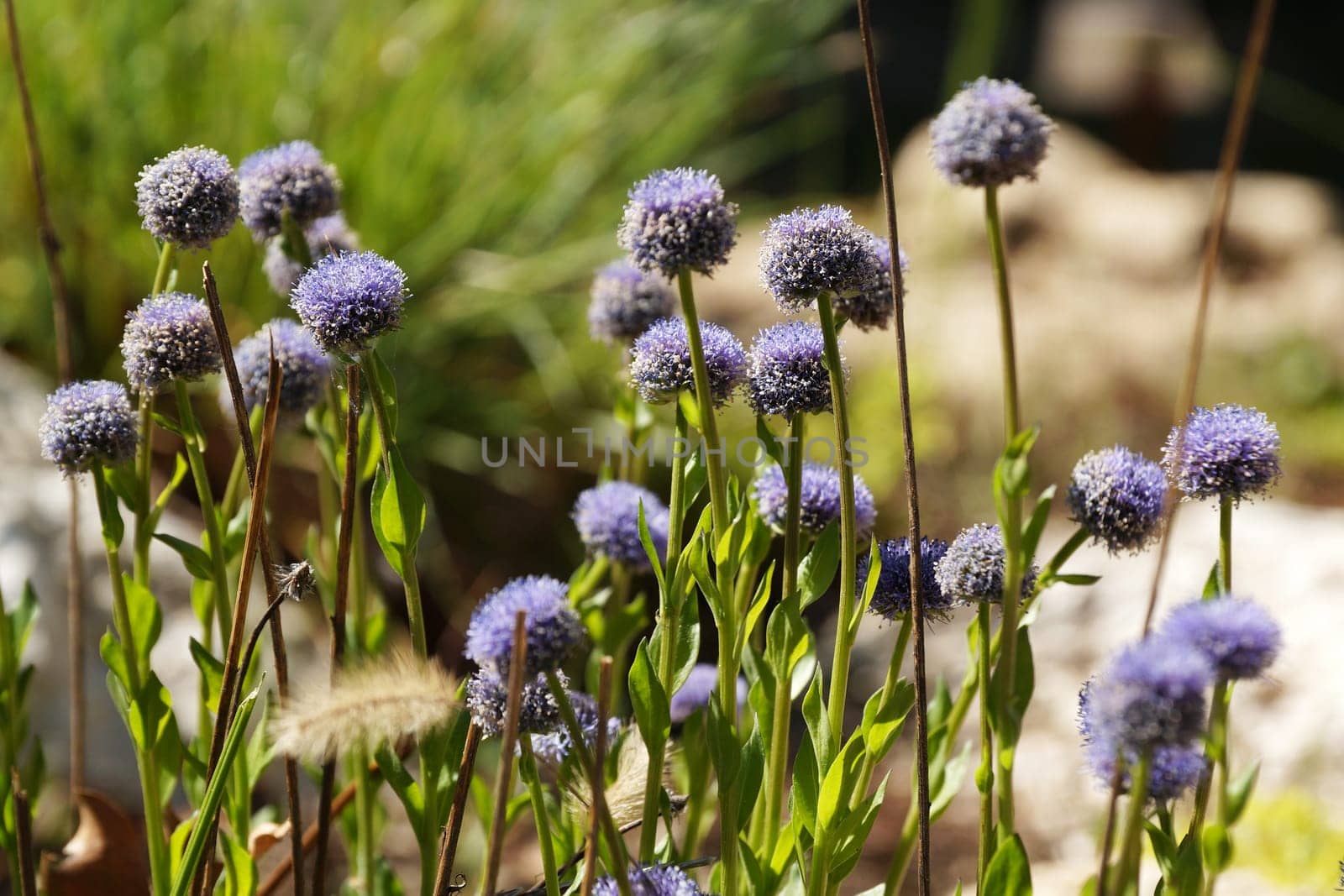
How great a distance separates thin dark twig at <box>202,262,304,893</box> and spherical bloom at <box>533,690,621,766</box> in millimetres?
A: 179

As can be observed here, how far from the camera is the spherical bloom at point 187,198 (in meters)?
0.93

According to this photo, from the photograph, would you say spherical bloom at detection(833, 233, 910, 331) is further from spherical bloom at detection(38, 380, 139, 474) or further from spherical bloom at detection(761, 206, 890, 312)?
spherical bloom at detection(38, 380, 139, 474)

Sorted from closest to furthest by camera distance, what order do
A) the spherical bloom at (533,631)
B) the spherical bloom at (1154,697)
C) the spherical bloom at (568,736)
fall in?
the spherical bloom at (1154,697)
the spherical bloom at (533,631)
the spherical bloom at (568,736)

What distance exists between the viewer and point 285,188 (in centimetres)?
109

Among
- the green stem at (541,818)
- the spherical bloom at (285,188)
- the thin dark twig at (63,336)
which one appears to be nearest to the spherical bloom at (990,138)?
the green stem at (541,818)

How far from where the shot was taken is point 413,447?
9.55 feet

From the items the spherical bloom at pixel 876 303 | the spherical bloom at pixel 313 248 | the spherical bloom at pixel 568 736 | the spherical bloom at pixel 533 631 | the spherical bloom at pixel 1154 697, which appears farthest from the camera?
the spherical bloom at pixel 313 248

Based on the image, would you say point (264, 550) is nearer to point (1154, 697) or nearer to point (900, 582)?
point (900, 582)

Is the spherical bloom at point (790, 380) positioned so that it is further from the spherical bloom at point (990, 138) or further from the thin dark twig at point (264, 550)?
the thin dark twig at point (264, 550)

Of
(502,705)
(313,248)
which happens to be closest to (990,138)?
(502,705)

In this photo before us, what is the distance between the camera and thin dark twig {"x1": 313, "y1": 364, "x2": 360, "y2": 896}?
78 centimetres

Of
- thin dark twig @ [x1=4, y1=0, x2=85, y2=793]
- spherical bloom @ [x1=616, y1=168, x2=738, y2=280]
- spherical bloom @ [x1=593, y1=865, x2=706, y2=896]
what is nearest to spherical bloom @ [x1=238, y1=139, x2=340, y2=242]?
thin dark twig @ [x1=4, y1=0, x2=85, y2=793]

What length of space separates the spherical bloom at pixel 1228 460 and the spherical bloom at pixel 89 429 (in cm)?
77

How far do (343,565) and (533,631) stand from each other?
16cm
